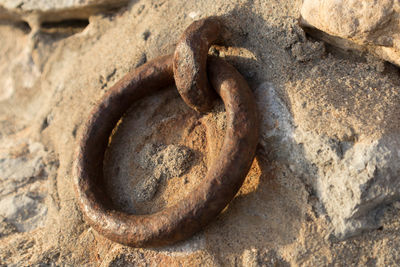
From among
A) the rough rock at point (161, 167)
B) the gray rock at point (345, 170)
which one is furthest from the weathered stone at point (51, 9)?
the gray rock at point (345, 170)

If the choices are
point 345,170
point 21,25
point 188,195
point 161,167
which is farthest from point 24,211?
point 345,170

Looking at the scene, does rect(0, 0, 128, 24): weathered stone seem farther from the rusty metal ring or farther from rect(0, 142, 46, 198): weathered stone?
rect(0, 142, 46, 198): weathered stone

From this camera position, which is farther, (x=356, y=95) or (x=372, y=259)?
(x=356, y=95)

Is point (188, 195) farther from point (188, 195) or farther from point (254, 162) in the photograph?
point (254, 162)

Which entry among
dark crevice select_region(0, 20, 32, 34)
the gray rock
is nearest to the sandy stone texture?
the gray rock

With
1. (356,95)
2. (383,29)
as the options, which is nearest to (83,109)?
(356,95)

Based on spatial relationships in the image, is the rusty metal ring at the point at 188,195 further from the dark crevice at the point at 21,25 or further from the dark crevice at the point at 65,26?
the dark crevice at the point at 21,25

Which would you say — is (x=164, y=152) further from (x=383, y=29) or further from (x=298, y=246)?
(x=383, y=29)
